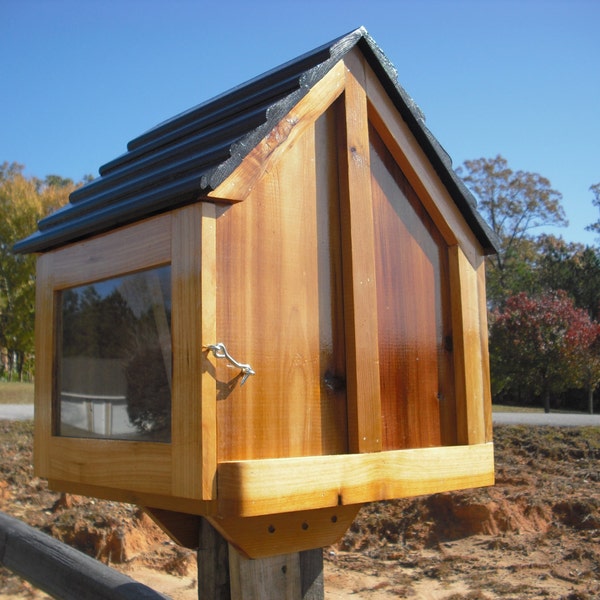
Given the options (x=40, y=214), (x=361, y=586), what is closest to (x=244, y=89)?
(x=361, y=586)

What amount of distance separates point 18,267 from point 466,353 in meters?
25.5

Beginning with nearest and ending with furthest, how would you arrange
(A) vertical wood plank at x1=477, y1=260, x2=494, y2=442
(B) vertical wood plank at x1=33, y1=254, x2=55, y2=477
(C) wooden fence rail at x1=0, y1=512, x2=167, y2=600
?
(B) vertical wood plank at x1=33, y1=254, x2=55, y2=477 < (A) vertical wood plank at x1=477, y1=260, x2=494, y2=442 < (C) wooden fence rail at x1=0, y1=512, x2=167, y2=600

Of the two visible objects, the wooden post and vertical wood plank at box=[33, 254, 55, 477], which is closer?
the wooden post

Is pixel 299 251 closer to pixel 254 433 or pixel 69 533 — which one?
pixel 254 433

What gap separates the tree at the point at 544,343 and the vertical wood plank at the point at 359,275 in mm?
16889

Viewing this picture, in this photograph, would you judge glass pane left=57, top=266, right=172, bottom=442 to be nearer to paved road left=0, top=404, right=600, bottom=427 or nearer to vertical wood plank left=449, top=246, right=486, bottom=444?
vertical wood plank left=449, top=246, right=486, bottom=444

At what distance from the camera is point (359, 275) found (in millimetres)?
1970

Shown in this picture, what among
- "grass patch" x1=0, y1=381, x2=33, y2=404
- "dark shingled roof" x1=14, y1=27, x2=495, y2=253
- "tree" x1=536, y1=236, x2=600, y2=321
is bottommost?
"grass patch" x1=0, y1=381, x2=33, y2=404

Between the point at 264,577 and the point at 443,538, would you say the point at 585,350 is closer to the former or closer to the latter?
the point at 443,538

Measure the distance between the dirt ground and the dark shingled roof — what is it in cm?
457

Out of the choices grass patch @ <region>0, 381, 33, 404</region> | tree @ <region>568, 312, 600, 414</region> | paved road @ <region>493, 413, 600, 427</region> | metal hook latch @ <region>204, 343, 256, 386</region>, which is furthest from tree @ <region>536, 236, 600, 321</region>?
metal hook latch @ <region>204, 343, 256, 386</region>

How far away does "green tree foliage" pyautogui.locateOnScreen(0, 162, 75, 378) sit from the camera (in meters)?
24.8

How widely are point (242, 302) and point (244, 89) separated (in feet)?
2.58

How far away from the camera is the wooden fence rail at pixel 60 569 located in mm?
2557
